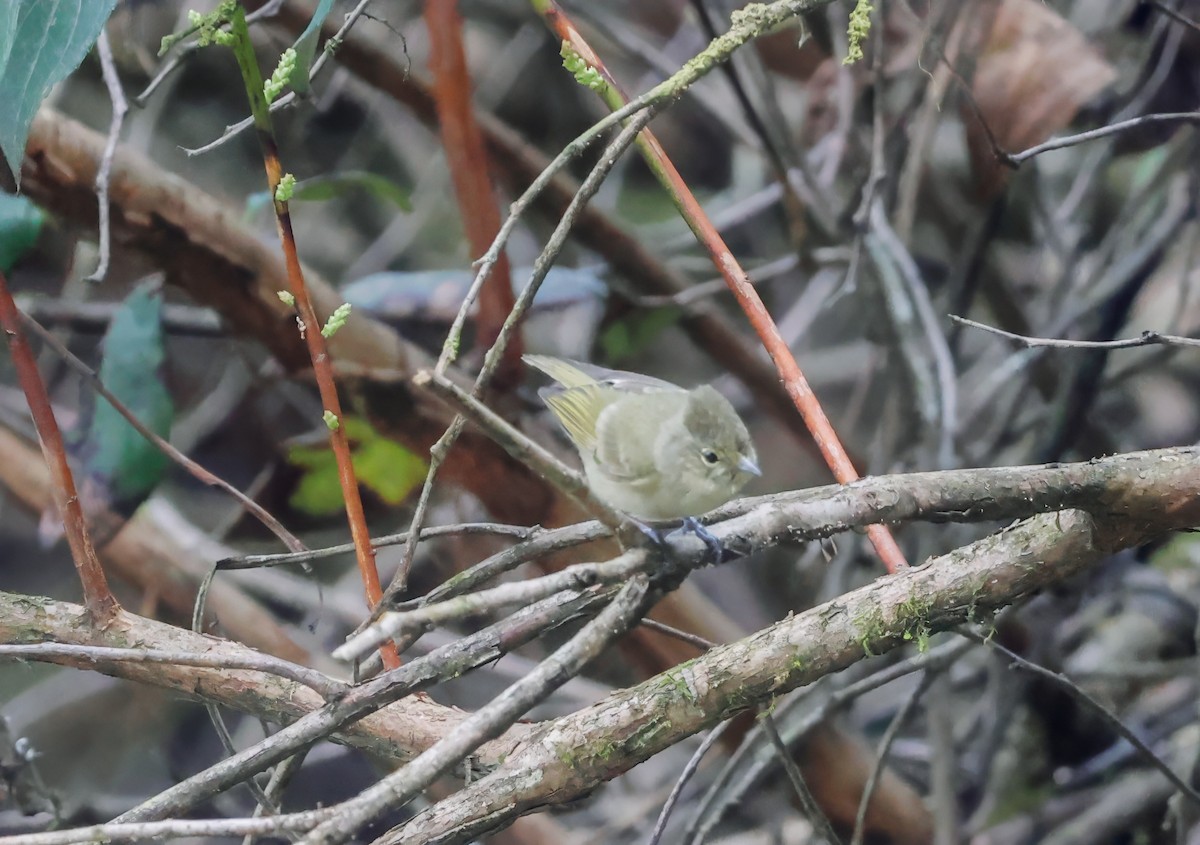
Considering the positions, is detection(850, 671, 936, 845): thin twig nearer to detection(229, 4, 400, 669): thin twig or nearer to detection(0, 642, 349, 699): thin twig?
detection(229, 4, 400, 669): thin twig

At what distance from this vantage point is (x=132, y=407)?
160 cm

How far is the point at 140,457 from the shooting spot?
1577 mm

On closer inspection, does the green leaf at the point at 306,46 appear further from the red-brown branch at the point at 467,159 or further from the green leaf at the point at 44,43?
the red-brown branch at the point at 467,159

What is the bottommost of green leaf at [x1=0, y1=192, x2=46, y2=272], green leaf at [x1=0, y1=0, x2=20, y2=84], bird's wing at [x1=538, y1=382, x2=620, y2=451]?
bird's wing at [x1=538, y1=382, x2=620, y2=451]

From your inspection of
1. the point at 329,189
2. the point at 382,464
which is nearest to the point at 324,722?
the point at 382,464

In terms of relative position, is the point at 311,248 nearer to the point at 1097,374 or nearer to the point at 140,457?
the point at 140,457

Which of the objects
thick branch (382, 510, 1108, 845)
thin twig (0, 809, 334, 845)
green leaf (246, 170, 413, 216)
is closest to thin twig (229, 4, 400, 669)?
thick branch (382, 510, 1108, 845)

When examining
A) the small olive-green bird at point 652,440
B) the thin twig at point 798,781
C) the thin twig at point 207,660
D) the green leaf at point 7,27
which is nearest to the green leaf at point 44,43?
the green leaf at point 7,27

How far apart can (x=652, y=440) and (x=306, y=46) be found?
634 millimetres

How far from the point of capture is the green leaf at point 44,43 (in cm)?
89

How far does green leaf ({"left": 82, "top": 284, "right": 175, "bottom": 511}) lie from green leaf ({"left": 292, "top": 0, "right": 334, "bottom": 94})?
2.43 feet

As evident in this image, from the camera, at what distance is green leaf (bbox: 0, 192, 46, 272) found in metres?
1.41

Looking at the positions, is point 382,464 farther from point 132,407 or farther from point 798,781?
point 798,781

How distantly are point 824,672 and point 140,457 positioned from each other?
1146 millimetres
